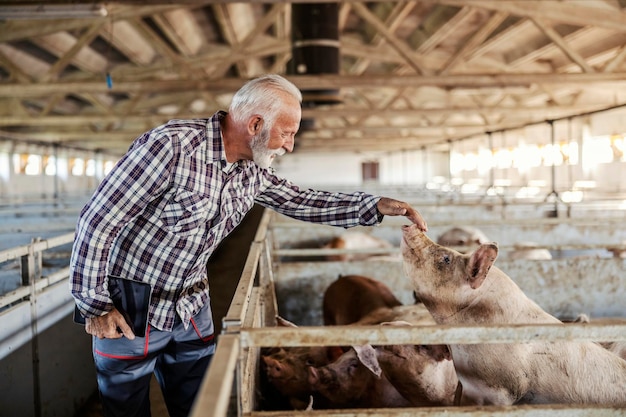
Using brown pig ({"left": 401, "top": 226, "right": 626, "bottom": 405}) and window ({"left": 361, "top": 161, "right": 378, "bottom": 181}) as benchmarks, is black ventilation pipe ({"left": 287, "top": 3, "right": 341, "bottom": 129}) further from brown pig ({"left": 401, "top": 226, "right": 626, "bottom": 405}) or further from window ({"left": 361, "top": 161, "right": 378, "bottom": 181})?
window ({"left": 361, "top": 161, "right": 378, "bottom": 181})

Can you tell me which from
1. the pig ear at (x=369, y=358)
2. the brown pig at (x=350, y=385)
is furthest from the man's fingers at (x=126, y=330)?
the brown pig at (x=350, y=385)

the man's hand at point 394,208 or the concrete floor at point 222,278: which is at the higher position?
the man's hand at point 394,208

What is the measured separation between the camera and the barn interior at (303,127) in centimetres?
293

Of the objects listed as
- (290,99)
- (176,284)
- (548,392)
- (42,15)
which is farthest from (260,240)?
(42,15)

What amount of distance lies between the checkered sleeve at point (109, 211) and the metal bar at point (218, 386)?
0.55m

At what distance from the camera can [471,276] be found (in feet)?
7.06

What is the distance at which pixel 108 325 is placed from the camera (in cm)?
170

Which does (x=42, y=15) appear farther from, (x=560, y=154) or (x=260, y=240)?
(x=560, y=154)

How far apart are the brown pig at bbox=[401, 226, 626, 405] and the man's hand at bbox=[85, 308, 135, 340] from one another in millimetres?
1122

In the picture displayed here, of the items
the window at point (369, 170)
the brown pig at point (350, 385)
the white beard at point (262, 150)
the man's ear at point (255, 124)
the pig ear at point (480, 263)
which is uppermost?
the window at point (369, 170)

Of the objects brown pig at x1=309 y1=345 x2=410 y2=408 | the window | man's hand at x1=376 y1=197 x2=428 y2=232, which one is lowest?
brown pig at x1=309 y1=345 x2=410 y2=408

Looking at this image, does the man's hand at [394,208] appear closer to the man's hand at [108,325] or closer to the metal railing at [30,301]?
the man's hand at [108,325]

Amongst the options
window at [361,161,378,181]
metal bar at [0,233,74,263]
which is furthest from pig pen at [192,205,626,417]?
window at [361,161,378,181]

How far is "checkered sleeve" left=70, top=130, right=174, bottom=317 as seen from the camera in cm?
161
